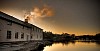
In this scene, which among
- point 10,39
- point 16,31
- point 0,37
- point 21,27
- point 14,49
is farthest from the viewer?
point 21,27

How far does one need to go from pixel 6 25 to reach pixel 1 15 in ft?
7.90

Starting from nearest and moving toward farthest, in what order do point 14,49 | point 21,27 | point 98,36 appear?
point 14,49 → point 21,27 → point 98,36

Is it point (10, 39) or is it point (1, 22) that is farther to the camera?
point (10, 39)

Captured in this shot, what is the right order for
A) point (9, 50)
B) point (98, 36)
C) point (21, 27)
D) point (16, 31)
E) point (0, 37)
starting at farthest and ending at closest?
1. point (98, 36)
2. point (21, 27)
3. point (16, 31)
4. point (0, 37)
5. point (9, 50)

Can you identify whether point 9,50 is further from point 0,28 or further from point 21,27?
point 21,27

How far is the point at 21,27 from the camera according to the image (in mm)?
31094

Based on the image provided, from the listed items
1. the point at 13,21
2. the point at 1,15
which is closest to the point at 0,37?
the point at 1,15

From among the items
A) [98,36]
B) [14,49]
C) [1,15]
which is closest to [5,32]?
[1,15]

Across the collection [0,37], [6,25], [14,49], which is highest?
[6,25]

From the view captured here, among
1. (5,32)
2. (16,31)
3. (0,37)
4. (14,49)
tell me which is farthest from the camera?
(16,31)

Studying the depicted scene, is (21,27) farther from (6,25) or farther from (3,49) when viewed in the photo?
(3,49)

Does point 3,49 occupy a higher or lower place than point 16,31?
lower

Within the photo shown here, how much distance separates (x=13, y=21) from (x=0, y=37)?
5.20 meters

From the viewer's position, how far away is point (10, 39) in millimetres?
24781
